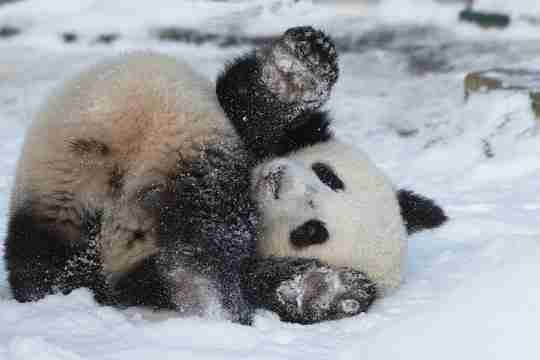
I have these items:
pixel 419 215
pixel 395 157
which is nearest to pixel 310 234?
pixel 419 215

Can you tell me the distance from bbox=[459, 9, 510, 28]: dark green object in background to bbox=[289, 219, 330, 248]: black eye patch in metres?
7.51

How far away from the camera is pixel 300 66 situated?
3637mm

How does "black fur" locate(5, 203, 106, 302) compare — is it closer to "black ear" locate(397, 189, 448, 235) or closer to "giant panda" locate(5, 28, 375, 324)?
"giant panda" locate(5, 28, 375, 324)

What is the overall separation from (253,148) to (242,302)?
645mm

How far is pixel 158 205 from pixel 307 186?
579 mm

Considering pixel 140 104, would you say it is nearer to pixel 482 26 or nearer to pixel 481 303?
pixel 481 303

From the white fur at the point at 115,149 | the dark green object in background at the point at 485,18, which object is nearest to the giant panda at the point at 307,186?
the white fur at the point at 115,149

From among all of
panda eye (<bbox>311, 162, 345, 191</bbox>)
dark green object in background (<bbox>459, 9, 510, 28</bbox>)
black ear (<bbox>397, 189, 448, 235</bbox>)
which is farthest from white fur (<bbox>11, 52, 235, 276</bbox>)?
dark green object in background (<bbox>459, 9, 510, 28</bbox>)

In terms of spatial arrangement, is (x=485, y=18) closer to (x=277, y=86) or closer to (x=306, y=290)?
(x=277, y=86)

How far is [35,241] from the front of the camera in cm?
362

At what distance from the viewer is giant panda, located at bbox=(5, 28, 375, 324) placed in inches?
139

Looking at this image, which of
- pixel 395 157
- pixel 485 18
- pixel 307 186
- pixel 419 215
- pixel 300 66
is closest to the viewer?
pixel 300 66

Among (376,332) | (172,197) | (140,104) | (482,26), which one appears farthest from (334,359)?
(482,26)

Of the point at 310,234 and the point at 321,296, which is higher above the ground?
the point at 310,234
